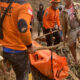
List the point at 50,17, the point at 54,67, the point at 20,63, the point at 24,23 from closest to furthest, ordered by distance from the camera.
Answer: the point at 24,23
the point at 20,63
the point at 54,67
the point at 50,17

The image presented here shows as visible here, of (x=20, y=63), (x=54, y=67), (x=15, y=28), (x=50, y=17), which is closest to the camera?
(x=15, y=28)

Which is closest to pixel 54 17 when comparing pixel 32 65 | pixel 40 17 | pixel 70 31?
pixel 70 31

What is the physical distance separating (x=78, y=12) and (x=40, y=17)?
4541mm

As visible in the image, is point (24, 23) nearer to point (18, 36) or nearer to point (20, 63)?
point (18, 36)

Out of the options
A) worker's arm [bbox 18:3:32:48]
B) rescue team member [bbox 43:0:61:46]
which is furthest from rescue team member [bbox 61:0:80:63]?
worker's arm [bbox 18:3:32:48]

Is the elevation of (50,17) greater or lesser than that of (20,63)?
greater

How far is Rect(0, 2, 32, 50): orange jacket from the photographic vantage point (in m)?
2.55

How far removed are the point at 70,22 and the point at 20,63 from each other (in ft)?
8.18

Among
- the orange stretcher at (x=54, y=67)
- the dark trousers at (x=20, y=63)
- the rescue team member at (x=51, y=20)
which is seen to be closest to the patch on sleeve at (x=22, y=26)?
the dark trousers at (x=20, y=63)

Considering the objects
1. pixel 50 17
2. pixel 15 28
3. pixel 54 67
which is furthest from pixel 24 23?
pixel 50 17

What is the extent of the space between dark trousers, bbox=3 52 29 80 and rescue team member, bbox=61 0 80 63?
2.19 meters

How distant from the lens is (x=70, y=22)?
502 centimetres

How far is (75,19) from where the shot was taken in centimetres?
491

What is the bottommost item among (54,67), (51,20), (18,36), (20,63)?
(54,67)
